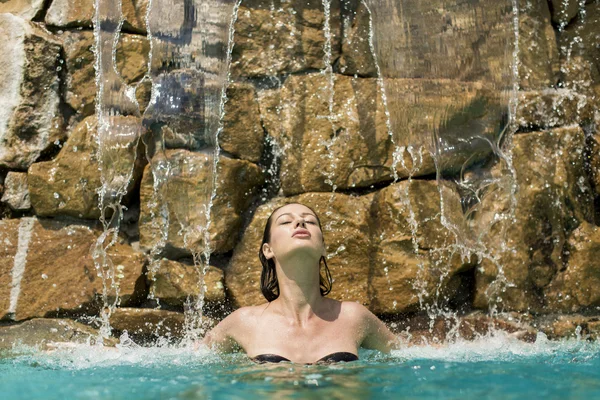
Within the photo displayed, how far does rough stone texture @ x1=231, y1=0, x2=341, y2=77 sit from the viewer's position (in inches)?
163

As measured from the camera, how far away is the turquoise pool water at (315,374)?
8.68 ft

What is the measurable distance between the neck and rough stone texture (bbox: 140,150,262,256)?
0.46m

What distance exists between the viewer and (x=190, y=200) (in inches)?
156

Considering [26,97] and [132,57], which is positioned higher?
[132,57]

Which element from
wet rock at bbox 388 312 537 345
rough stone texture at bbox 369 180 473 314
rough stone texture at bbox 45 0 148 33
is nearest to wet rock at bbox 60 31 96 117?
Result: rough stone texture at bbox 45 0 148 33

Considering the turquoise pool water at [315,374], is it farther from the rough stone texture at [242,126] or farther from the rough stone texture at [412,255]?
the rough stone texture at [242,126]

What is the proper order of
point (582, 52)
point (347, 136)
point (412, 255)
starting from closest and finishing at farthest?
point (412, 255), point (347, 136), point (582, 52)

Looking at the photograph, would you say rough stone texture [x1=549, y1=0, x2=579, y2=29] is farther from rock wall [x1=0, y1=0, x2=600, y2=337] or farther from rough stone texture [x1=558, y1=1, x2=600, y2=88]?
rock wall [x1=0, y1=0, x2=600, y2=337]

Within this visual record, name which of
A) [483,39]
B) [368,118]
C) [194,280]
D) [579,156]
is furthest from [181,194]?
[579,156]

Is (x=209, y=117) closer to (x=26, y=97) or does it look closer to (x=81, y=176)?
(x=81, y=176)

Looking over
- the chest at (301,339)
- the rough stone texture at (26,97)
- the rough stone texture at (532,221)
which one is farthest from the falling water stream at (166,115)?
the rough stone texture at (532,221)

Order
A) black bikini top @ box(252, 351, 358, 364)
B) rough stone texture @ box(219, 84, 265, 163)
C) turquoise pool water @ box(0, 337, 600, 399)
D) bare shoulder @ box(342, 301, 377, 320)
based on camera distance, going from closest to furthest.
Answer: turquoise pool water @ box(0, 337, 600, 399) < black bikini top @ box(252, 351, 358, 364) < bare shoulder @ box(342, 301, 377, 320) < rough stone texture @ box(219, 84, 265, 163)

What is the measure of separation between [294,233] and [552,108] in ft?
5.35

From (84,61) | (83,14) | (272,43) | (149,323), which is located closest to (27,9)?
(83,14)
